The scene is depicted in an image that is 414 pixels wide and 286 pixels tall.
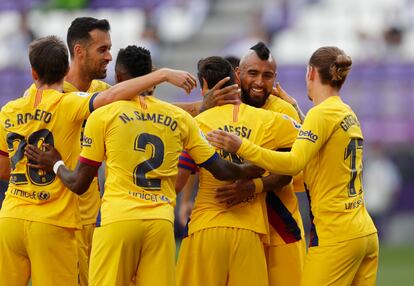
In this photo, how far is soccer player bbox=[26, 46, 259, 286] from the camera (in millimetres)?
8195

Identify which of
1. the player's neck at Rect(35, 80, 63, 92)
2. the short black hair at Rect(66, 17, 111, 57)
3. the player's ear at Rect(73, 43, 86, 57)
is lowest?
the player's neck at Rect(35, 80, 63, 92)

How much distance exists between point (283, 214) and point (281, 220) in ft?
0.19

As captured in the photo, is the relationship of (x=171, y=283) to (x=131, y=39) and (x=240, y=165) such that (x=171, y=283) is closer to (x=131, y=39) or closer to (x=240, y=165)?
(x=240, y=165)

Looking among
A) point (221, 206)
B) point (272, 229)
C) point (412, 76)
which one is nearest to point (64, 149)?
point (221, 206)

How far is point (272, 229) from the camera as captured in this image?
9320 mm

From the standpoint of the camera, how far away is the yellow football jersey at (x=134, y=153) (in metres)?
8.21

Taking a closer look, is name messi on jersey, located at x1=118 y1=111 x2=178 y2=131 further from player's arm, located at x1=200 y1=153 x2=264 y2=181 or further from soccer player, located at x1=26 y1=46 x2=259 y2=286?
player's arm, located at x1=200 y1=153 x2=264 y2=181

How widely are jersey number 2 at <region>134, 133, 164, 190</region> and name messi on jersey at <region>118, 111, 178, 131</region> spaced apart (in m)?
0.13

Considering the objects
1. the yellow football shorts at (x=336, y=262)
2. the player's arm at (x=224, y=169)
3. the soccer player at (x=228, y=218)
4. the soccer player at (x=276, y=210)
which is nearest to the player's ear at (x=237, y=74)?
the soccer player at (x=276, y=210)

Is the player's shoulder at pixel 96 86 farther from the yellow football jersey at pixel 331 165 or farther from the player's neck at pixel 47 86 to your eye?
the yellow football jersey at pixel 331 165

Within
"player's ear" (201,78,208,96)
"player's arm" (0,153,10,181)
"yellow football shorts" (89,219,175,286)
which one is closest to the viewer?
"yellow football shorts" (89,219,175,286)

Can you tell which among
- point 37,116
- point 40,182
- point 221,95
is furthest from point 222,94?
point 40,182

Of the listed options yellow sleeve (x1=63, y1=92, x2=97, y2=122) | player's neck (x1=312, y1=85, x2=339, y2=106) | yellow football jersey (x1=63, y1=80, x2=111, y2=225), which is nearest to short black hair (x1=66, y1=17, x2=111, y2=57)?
yellow football jersey (x1=63, y1=80, x2=111, y2=225)

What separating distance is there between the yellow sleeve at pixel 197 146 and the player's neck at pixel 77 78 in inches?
55.6
